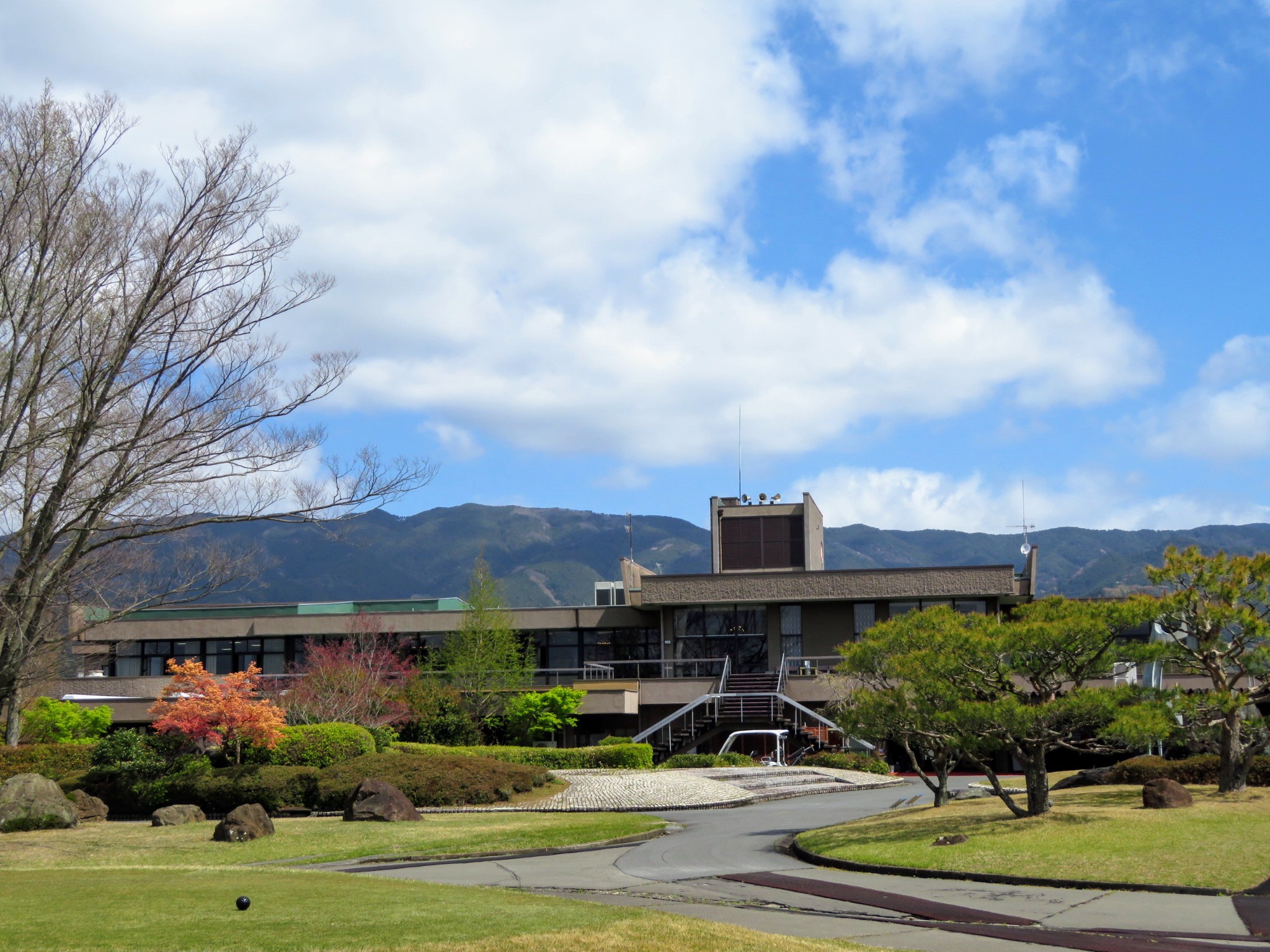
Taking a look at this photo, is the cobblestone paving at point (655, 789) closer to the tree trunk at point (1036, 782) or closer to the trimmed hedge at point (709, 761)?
the trimmed hedge at point (709, 761)

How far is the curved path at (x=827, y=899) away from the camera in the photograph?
487 inches

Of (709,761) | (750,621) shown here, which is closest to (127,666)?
(750,621)

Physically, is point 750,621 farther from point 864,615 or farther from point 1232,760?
point 1232,760

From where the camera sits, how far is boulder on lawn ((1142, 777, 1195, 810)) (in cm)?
1969

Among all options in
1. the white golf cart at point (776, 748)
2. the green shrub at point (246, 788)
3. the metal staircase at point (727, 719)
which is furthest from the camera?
the metal staircase at point (727, 719)

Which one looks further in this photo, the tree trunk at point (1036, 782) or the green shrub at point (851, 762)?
the green shrub at point (851, 762)

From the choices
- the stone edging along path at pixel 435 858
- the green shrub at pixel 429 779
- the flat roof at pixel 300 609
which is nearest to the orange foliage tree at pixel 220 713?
the green shrub at pixel 429 779

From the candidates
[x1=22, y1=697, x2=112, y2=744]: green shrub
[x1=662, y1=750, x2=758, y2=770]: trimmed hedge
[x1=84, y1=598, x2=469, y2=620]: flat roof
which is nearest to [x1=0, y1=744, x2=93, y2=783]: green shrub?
[x1=22, y1=697, x2=112, y2=744]: green shrub

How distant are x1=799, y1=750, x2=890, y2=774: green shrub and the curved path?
16.3 meters

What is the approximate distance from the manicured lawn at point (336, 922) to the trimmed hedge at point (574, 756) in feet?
72.4

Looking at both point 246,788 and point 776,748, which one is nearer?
point 246,788

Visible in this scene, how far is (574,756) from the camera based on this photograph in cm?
3728

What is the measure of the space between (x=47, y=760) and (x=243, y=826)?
444 inches

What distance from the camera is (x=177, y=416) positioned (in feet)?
57.5
